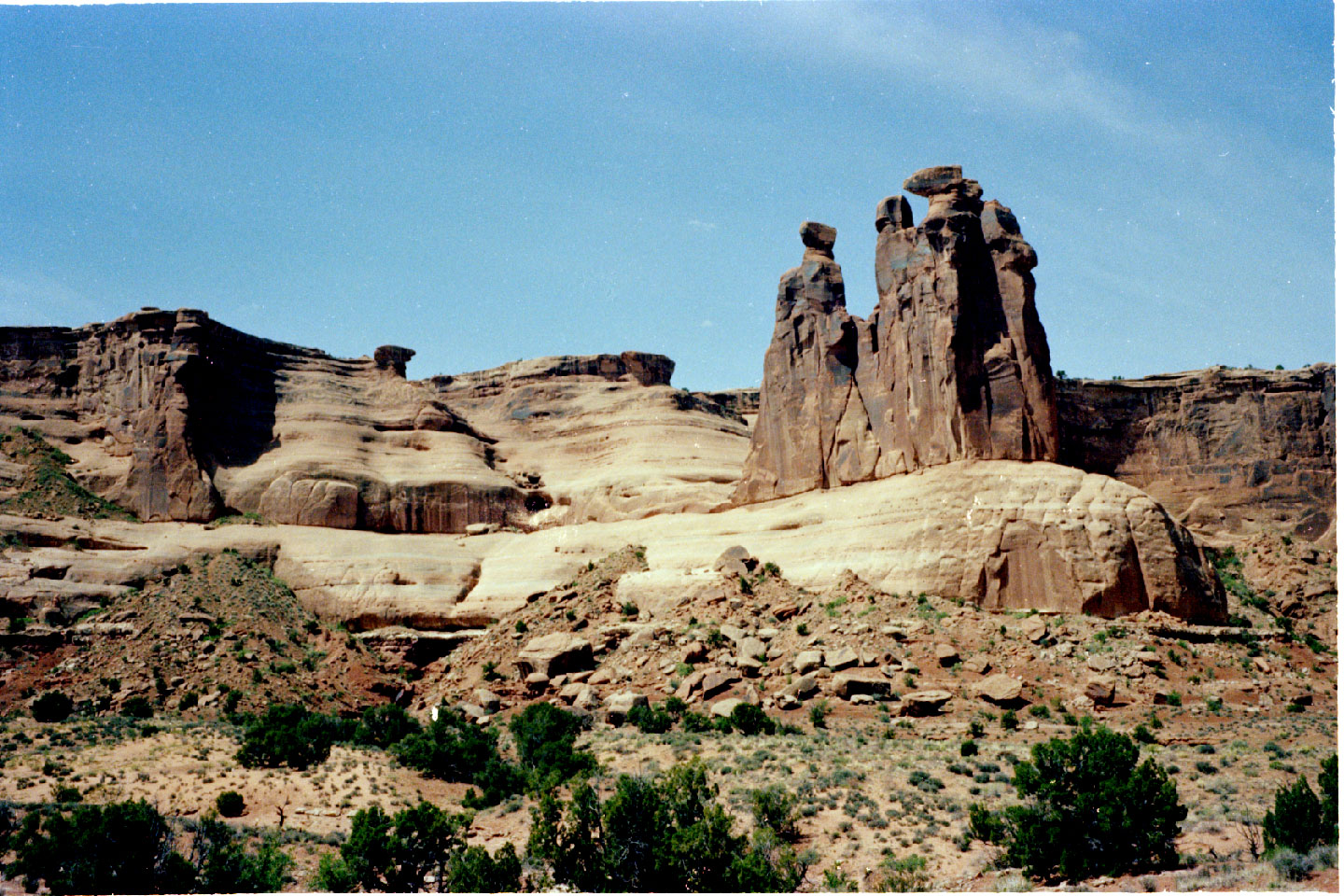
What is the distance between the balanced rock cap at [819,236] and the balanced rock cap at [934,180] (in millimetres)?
9078

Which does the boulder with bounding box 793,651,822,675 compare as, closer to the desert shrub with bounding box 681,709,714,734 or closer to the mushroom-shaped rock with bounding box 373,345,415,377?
the desert shrub with bounding box 681,709,714,734

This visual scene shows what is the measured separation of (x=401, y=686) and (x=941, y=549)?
28109 millimetres

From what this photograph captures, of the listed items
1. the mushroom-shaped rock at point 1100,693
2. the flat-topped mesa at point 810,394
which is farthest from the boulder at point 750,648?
Result: the flat-topped mesa at point 810,394

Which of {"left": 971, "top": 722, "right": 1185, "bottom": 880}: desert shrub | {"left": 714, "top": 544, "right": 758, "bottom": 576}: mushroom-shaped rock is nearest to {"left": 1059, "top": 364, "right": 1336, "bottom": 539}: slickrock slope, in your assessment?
{"left": 714, "top": 544, "right": 758, "bottom": 576}: mushroom-shaped rock

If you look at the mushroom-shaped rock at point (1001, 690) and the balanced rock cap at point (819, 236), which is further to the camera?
the balanced rock cap at point (819, 236)

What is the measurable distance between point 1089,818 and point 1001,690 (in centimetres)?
1790

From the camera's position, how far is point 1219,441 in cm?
9300

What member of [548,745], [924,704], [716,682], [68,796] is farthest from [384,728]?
[924,704]

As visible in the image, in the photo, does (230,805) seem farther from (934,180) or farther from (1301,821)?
(934,180)

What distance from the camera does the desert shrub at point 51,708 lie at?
184 ft

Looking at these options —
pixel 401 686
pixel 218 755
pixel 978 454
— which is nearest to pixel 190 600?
pixel 401 686

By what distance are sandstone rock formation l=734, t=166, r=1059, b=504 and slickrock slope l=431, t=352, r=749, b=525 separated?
1087 centimetres

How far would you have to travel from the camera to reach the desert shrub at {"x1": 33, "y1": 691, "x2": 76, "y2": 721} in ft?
184

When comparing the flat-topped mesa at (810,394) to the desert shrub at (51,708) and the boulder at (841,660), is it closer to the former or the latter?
the boulder at (841,660)
